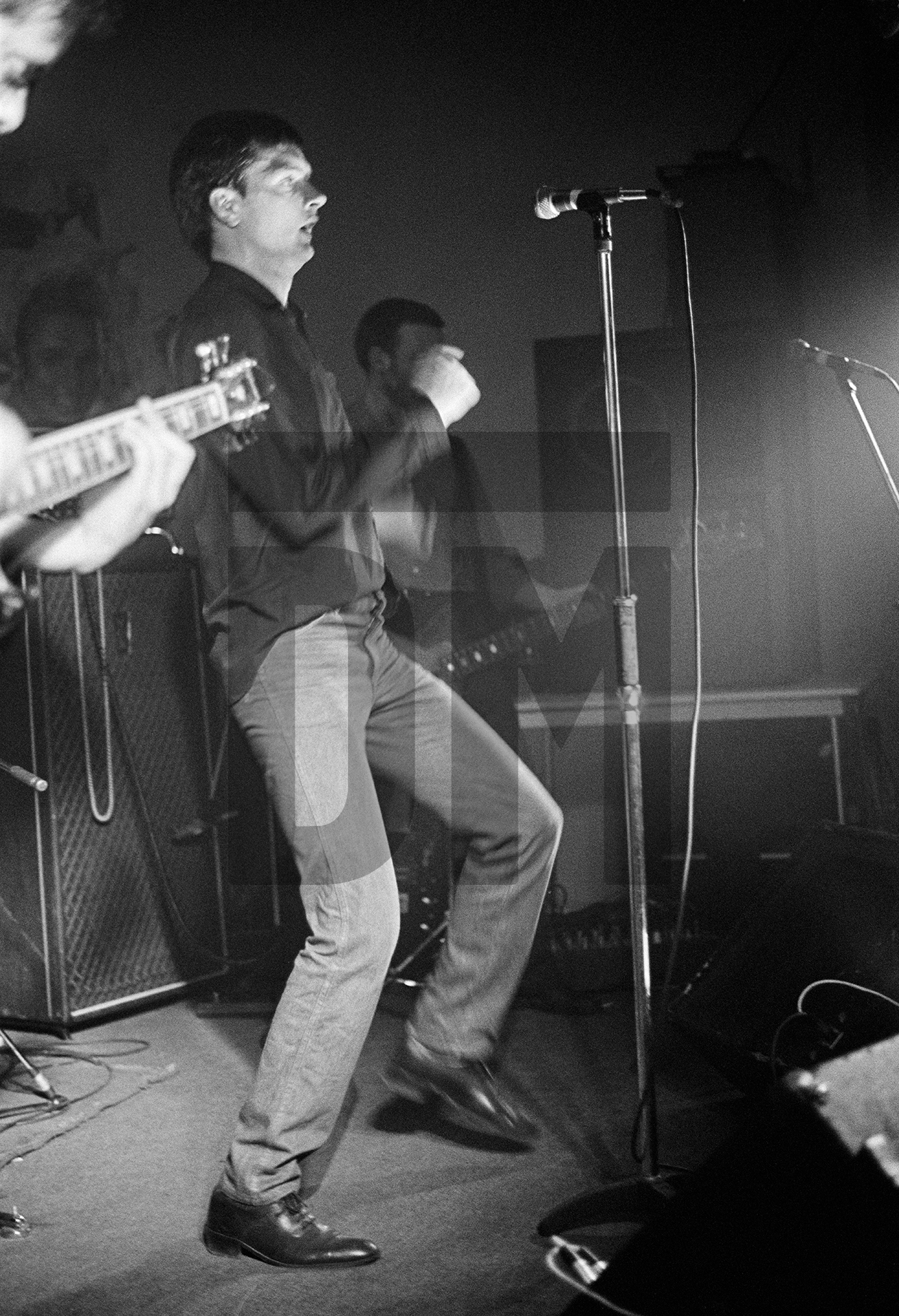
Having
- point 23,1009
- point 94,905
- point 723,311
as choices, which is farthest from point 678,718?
point 23,1009

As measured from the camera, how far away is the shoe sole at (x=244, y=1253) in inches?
72.2

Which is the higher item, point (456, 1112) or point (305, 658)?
point (305, 658)

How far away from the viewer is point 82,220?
4234 millimetres

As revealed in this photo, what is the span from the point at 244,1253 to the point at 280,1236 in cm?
10

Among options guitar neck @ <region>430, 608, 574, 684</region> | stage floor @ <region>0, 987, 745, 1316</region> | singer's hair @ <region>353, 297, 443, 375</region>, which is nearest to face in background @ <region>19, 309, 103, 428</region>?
singer's hair @ <region>353, 297, 443, 375</region>

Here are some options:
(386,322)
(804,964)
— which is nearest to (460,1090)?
(804,964)

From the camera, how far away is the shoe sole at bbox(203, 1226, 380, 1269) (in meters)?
1.83

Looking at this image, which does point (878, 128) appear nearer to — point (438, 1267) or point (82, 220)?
point (82, 220)

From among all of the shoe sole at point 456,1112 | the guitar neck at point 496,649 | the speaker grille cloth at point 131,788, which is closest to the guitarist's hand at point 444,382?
the shoe sole at point 456,1112

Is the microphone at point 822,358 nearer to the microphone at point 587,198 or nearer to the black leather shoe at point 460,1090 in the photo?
the microphone at point 587,198

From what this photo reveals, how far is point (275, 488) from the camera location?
6.21ft

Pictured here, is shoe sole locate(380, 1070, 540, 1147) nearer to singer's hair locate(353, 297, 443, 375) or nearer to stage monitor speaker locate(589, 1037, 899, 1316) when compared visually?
stage monitor speaker locate(589, 1037, 899, 1316)

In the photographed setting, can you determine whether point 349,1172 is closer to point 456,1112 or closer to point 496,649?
point 456,1112

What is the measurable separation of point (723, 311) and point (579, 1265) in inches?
125
